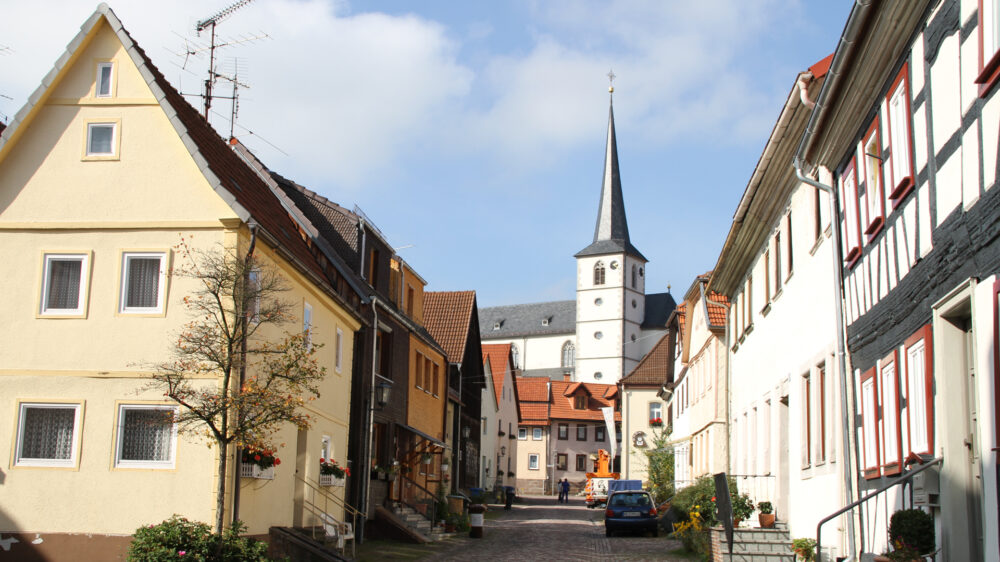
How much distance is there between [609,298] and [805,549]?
100846mm

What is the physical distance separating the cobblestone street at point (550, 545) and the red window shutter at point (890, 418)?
11.8 meters

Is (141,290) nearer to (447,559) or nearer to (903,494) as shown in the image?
(447,559)

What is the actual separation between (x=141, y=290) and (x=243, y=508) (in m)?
3.82

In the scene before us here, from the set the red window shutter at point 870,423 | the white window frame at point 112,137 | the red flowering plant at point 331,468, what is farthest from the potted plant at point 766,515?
the white window frame at point 112,137

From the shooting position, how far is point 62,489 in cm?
1541

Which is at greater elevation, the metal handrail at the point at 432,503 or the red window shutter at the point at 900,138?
the red window shutter at the point at 900,138

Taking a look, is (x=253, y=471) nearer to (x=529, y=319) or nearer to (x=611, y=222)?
(x=611, y=222)

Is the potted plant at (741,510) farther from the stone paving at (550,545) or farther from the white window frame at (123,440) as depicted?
the white window frame at (123,440)

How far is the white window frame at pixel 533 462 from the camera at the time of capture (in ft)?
272

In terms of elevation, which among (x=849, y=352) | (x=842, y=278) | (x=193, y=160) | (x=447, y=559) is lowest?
(x=447, y=559)

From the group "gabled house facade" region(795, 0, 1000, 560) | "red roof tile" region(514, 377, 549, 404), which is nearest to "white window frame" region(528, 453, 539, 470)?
"red roof tile" region(514, 377, 549, 404)

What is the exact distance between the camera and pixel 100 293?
16281mm

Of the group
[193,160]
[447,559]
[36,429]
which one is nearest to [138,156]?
[193,160]

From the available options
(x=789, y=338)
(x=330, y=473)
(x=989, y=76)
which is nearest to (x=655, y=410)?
(x=330, y=473)
